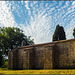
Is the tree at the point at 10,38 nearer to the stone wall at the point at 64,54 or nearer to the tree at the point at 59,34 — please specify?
the tree at the point at 59,34

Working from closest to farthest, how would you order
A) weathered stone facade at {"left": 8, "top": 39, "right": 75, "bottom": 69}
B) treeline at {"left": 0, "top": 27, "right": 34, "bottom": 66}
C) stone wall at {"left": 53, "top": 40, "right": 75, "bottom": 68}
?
stone wall at {"left": 53, "top": 40, "right": 75, "bottom": 68}, weathered stone facade at {"left": 8, "top": 39, "right": 75, "bottom": 69}, treeline at {"left": 0, "top": 27, "right": 34, "bottom": 66}

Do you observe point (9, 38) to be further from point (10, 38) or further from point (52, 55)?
point (52, 55)

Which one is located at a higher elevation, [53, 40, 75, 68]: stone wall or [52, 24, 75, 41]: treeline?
[52, 24, 75, 41]: treeline

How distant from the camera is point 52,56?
50.4 ft

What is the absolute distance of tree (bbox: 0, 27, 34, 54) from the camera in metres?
30.7

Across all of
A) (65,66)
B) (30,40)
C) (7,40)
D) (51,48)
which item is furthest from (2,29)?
(65,66)

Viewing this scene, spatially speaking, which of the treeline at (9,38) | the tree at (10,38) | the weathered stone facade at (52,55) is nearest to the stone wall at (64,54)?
the weathered stone facade at (52,55)

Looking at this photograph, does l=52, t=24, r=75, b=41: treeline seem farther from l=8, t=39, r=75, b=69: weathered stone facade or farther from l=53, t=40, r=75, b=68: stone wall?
l=53, t=40, r=75, b=68: stone wall

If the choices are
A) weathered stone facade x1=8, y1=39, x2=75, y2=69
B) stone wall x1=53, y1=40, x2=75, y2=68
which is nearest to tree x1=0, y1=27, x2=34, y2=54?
Answer: weathered stone facade x1=8, y1=39, x2=75, y2=69

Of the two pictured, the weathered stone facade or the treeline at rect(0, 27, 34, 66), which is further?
the treeline at rect(0, 27, 34, 66)

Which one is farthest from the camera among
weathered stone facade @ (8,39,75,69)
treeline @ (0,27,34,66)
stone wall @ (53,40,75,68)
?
treeline @ (0,27,34,66)

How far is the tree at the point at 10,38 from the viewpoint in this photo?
101ft

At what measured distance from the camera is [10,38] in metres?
32.2

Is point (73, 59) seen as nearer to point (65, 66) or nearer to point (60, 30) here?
point (65, 66)
